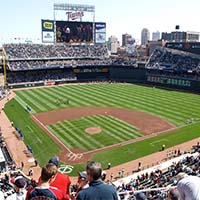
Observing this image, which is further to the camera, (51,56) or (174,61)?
(51,56)

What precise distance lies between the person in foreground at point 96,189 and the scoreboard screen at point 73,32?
73.7m

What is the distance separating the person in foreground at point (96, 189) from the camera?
15.1ft

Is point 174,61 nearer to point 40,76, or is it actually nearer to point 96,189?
point 40,76

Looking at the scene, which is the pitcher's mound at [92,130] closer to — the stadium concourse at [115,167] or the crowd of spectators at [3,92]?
the stadium concourse at [115,167]

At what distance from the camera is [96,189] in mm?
4668

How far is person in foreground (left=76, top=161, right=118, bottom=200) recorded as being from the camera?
15.1 feet

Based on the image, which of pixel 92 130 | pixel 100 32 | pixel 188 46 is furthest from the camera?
pixel 100 32

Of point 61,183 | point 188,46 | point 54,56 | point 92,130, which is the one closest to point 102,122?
point 92,130

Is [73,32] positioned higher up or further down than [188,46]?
higher up

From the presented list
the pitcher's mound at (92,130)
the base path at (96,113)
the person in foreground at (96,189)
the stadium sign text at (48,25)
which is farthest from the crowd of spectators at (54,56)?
the person in foreground at (96,189)

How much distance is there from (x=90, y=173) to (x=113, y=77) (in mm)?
74205

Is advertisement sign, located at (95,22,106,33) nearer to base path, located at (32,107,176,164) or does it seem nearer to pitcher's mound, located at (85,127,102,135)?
base path, located at (32,107,176,164)

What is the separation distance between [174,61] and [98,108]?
3256cm

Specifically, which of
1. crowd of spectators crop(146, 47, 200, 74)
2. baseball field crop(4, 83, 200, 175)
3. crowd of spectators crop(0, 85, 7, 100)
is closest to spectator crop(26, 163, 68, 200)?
baseball field crop(4, 83, 200, 175)
